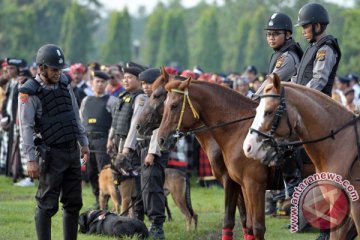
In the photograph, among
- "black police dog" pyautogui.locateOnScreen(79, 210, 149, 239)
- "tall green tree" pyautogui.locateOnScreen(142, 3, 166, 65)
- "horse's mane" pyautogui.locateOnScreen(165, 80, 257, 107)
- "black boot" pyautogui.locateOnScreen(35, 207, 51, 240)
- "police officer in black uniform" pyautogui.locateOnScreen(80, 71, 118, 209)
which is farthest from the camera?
"tall green tree" pyautogui.locateOnScreen(142, 3, 166, 65)

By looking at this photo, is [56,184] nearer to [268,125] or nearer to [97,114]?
[268,125]

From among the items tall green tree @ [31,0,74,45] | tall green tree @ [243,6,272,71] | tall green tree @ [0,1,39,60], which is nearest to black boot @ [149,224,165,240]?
tall green tree @ [0,1,39,60]

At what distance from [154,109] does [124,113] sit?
217 centimetres

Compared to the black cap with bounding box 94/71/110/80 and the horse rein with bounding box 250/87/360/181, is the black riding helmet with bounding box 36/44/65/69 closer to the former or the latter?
the horse rein with bounding box 250/87/360/181

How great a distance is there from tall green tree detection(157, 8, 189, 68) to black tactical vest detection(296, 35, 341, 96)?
6361 centimetres

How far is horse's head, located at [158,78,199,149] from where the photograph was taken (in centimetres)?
1023

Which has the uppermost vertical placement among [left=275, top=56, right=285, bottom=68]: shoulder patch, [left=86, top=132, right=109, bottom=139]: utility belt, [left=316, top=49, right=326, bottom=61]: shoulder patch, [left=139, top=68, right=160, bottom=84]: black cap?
[left=316, top=49, right=326, bottom=61]: shoulder patch

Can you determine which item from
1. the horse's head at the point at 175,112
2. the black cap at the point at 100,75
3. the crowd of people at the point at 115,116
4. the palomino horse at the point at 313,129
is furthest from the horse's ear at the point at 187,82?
the black cap at the point at 100,75

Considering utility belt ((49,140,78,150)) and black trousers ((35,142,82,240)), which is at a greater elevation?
utility belt ((49,140,78,150))

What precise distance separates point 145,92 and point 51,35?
71285 mm

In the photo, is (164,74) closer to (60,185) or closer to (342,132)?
(60,185)

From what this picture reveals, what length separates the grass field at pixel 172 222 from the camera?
1241 cm

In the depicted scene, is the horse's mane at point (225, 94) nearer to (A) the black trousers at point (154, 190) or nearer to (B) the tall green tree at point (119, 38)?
(A) the black trousers at point (154, 190)

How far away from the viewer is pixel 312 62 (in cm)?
1055
